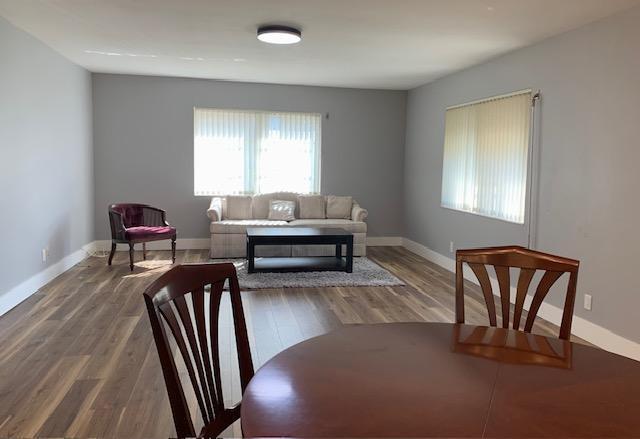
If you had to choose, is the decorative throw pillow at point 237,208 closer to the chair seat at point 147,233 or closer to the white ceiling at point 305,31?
the chair seat at point 147,233

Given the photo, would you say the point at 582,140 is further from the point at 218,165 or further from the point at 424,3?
the point at 218,165

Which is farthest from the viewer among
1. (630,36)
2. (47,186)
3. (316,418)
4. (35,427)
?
(47,186)

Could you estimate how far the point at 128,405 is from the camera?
2639 mm

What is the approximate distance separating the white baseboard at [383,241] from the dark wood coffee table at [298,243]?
1586 millimetres

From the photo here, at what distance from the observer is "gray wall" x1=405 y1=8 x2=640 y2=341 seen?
11.5 feet

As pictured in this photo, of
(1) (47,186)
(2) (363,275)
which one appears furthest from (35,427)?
(2) (363,275)

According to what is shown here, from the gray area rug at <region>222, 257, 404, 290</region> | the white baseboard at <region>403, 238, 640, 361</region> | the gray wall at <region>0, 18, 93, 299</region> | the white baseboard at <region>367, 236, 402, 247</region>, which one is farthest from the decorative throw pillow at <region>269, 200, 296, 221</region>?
the white baseboard at <region>403, 238, 640, 361</region>

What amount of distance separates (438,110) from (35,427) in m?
5.54

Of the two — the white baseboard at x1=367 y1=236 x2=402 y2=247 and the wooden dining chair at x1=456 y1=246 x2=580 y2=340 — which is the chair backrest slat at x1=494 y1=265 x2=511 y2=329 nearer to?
the wooden dining chair at x1=456 y1=246 x2=580 y2=340

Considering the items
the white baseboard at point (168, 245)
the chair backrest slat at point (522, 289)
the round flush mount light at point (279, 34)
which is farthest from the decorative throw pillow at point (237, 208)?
the chair backrest slat at point (522, 289)

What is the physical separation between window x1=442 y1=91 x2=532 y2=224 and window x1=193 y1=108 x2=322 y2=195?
82.5 inches

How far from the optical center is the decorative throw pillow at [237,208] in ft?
23.0

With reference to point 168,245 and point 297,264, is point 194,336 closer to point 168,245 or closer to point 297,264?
point 297,264

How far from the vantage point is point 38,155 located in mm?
4887
